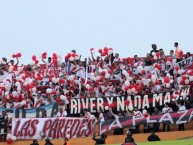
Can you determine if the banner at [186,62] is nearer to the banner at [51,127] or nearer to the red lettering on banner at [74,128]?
the banner at [51,127]

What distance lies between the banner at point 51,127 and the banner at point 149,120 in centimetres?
66

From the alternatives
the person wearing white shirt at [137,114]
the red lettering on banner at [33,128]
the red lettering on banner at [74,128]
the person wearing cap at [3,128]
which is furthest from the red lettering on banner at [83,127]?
the person wearing cap at [3,128]

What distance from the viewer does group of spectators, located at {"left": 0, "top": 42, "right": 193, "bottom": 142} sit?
27.7m

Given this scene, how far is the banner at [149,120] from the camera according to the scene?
2575 cm

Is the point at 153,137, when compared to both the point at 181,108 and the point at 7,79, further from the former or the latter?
the point at 7,79

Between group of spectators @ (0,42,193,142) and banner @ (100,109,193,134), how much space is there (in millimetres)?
407

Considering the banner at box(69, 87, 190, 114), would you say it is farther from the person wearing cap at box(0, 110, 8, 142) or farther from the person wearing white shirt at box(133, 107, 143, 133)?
the person wearing cap at box(0, 110, 8, 142)

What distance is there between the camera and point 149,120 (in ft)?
85.2

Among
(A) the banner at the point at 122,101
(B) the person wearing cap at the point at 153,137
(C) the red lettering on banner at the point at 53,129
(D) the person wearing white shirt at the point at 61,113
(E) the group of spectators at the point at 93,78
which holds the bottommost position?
(B) the person wearing cap at the point at 153,137

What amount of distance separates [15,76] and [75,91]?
342cm

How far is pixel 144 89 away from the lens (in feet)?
91.2

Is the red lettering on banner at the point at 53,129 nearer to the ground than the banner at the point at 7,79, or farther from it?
nearer to the ground

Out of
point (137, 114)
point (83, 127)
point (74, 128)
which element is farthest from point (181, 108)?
point (74, 128)

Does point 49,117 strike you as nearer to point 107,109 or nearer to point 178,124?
point 107,109
